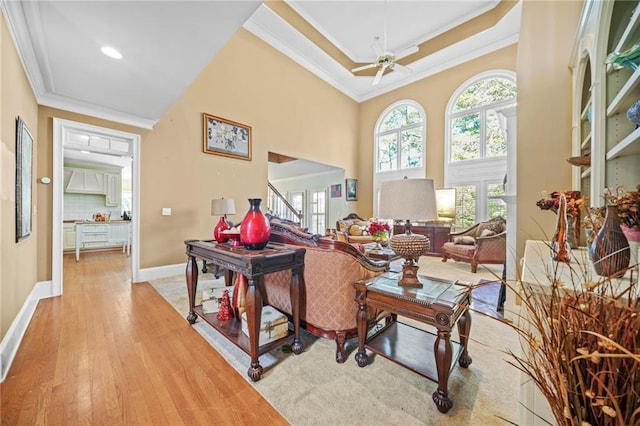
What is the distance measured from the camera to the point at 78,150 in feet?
10.8

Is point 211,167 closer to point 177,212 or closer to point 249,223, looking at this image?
point 177,212

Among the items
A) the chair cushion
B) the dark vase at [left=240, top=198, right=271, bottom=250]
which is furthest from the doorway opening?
the chair cushion

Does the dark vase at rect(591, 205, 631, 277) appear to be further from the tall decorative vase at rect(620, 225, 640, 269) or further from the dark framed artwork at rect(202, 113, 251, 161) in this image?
the dark framed artwork at rect(202, 113, 251, 161)

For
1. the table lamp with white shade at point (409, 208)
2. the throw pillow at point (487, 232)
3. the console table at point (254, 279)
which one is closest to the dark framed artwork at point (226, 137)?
the console table at point (254, 279)

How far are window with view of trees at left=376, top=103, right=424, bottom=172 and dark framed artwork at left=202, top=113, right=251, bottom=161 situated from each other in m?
4.32

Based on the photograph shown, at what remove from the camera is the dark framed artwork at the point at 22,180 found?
82.4 inches

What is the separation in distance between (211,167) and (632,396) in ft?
16.3

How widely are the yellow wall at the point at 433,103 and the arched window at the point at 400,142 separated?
0.16m

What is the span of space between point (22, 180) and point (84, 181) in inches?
214

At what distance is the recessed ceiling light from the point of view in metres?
2.08

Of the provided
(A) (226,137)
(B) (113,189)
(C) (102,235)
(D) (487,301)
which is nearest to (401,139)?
(A) (226,137)

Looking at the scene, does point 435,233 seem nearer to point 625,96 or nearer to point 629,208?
point 625,96

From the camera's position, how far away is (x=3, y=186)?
1745 millimetres

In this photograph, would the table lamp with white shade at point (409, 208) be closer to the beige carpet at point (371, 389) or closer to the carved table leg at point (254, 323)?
the beige carpet at point (371, 389)
